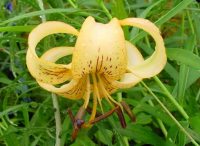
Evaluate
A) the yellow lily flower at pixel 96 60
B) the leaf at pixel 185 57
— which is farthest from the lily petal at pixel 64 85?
the leaf at pixel 185 57

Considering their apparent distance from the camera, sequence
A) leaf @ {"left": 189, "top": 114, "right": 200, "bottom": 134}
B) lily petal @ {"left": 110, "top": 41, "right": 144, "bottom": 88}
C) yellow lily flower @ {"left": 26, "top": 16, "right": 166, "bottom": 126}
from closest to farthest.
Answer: yellow lily flower @ {"left": 26, "top": 16, "right": 166, "bottom": 126}
lily petal @ {"left": 110, "top": 41, "right": 144, "bottom": 88}
leaf @ {"left": 189, "top": 114, "right": 200, "bottom": 134}

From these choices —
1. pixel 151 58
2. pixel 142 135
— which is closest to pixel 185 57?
pixel 151 58

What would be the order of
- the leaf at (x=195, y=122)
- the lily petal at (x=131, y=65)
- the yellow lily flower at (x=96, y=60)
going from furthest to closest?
the leaf at (x=195, y=122)
the lily petal at (x=131, y=65)
the yellow lily flower at (x=96, y=60)

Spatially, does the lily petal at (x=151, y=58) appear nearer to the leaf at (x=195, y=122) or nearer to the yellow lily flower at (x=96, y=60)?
the yellow lily flower at (x=96, y=60)

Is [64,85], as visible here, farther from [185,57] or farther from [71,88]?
[185,57]

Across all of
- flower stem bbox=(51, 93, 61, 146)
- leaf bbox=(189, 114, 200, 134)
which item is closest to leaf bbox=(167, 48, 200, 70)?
leaf bbox=(189, 114, 200, 134)

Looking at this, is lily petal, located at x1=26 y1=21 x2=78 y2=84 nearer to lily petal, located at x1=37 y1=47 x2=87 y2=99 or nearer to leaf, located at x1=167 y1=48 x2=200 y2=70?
lily petal, located at x1=37 y1=47 x2=87 y2=99

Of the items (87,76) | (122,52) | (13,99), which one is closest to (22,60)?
(13,99)
